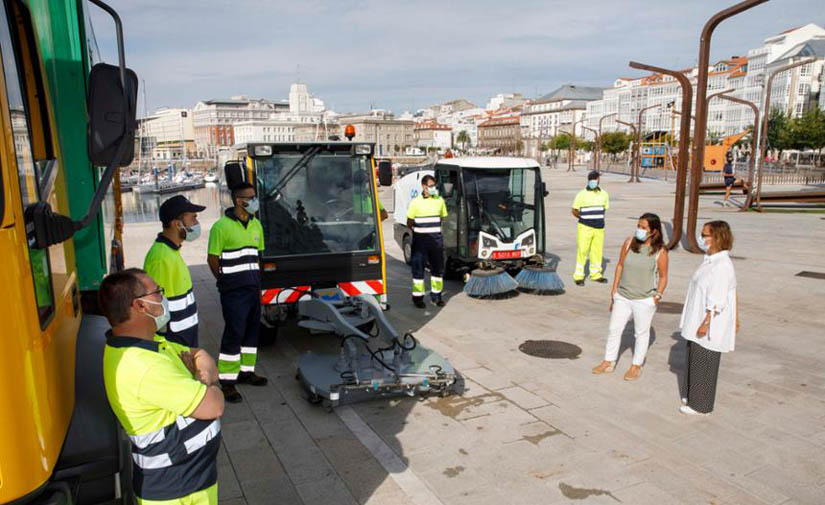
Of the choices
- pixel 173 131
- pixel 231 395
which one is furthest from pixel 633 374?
pixel 173 131

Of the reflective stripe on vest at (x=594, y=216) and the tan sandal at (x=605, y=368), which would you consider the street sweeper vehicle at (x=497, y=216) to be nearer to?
the reflective stripe on vest at (x=594, y=216)

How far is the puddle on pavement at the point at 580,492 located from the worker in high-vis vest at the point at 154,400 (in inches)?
98.8

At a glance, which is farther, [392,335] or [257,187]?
[257,187]

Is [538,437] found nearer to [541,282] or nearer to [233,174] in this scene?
[233,174]

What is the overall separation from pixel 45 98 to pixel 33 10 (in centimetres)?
39

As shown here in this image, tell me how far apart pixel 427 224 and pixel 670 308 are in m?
3.92

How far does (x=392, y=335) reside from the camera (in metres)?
5.79

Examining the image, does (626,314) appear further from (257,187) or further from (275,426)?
(257,187)

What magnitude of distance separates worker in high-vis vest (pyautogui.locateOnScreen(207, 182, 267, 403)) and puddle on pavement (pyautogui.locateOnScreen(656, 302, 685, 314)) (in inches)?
238

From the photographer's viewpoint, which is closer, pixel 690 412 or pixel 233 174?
pixel 690 412

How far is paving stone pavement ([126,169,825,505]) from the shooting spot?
408 centimetres

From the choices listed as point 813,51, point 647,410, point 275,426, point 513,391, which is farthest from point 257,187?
point 813,51

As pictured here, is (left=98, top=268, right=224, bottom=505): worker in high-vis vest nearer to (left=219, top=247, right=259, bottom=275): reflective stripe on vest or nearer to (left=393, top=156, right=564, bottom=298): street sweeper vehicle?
(left=219, top=247, right=259, bottom=275): reflective stripe on vest

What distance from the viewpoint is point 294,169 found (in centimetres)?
730
